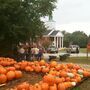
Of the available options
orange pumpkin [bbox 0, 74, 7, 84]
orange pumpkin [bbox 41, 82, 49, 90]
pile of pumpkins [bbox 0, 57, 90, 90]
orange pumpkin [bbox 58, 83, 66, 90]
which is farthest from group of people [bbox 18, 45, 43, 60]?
orange pumpkin [bbox 41, 82, 49, 90]

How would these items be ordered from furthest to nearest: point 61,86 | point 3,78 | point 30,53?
point 30,53, point 3,78, point 61,86

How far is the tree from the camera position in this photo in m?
33.4

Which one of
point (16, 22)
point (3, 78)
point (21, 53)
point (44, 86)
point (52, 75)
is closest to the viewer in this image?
point (44, 86)

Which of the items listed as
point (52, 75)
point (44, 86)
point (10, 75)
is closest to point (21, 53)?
point (10, 75)

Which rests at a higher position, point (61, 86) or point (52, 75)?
point (52, 75)

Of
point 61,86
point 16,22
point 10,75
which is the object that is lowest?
point 61,86

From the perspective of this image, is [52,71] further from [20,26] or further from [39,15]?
[39,15]

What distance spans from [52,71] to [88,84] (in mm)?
1090

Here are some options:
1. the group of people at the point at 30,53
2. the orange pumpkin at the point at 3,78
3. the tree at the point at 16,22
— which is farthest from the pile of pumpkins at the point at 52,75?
the group of people at the point at 30,53

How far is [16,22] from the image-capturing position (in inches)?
1366

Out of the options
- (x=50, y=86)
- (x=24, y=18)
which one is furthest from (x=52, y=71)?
(x=24, y=18)

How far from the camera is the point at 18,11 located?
34219mm

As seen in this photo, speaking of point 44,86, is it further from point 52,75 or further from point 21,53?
point 21,53

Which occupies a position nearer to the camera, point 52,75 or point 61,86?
point 61,86
